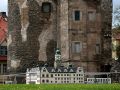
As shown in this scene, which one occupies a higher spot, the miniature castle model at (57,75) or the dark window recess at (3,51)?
the dark window recess at (3,51)

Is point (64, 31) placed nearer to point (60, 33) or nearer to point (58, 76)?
point (60, 33)

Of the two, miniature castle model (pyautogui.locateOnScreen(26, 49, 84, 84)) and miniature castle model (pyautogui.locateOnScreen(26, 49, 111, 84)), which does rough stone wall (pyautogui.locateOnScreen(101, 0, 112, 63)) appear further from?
miniature castle model (pyautogui.locateOnScreen(26, 49, 84, 84))

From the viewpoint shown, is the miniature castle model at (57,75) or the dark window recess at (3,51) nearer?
the miniature castle model at (57,75)

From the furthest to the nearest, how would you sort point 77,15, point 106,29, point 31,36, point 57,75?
point 31,36, point 106,29, point 77,15, point 57,75

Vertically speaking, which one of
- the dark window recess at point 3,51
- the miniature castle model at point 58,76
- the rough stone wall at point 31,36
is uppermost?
the rough stone wall at point 31,36

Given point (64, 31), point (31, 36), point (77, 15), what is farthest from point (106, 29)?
point (31, 36)

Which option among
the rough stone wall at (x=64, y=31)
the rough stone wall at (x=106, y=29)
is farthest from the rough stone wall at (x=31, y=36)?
the rough stone wall at (x=106, y=29)

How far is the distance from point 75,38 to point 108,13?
447cm

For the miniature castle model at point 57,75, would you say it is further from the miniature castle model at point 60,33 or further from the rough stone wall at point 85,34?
the miniature castle model at point 60,33

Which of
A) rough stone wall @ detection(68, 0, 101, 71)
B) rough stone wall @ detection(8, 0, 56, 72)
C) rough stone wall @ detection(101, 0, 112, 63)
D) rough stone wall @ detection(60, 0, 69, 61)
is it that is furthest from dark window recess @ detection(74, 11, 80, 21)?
rough stone wall @ detection(8, 0, 56, 72)

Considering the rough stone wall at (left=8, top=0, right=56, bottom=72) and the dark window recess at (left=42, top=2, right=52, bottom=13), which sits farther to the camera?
the dark window recess at (left=42, top=2, right=52, bottom=13)

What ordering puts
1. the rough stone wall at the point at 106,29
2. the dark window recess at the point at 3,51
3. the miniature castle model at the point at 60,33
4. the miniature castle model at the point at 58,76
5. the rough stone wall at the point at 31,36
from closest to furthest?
the miniature castle model at the point at 58,76
the miniature castle model at the point at 60,33
the rough stone wall at the point at 106,29
the rough stone wall at the point at 31,36
the dark window recess at the point at 3,51

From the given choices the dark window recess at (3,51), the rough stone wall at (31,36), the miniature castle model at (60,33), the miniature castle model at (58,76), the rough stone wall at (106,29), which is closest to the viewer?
the miniature castle model at (58,76)

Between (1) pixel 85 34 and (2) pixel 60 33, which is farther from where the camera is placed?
(2) pixel 60 33
